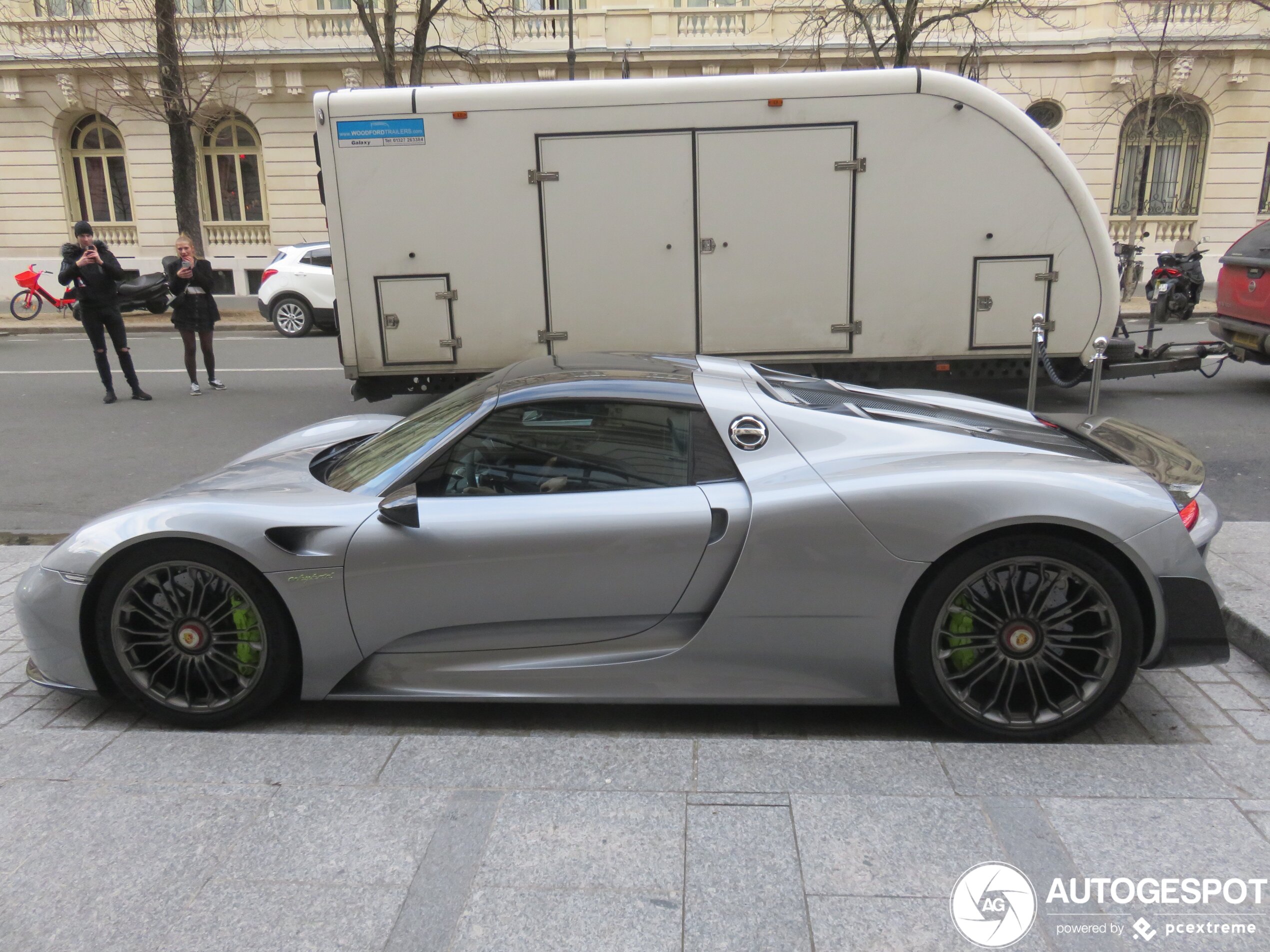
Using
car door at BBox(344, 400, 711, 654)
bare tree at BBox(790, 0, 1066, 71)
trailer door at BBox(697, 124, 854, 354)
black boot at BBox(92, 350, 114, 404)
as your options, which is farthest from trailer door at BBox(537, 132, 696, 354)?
bare tree at BBox(790, 0, 1066, 71)

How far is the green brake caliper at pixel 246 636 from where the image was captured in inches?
131

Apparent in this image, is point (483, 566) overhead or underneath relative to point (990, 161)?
underneath

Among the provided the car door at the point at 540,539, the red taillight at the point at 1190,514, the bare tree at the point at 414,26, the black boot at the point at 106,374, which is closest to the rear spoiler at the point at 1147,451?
the red taillight at the point at 1190,514

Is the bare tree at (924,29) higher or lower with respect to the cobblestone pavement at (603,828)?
higher

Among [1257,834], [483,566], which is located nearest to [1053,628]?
[1257,834]

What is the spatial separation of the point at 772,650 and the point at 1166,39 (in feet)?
81.4

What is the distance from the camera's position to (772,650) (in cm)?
313

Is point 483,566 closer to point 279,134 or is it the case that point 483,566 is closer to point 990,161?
point 990,161

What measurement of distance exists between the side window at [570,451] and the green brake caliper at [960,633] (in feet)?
3.19

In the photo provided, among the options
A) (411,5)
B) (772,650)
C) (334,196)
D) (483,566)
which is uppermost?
(411,5)

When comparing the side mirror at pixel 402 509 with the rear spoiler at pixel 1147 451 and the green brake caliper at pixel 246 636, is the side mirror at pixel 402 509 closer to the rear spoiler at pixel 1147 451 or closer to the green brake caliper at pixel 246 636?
the green brake caliper at pixel 246 636

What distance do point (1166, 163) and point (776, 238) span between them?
20.8m

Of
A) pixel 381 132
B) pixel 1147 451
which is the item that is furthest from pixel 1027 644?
pixel 381 132

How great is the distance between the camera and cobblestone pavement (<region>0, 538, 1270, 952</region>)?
2.25 m
